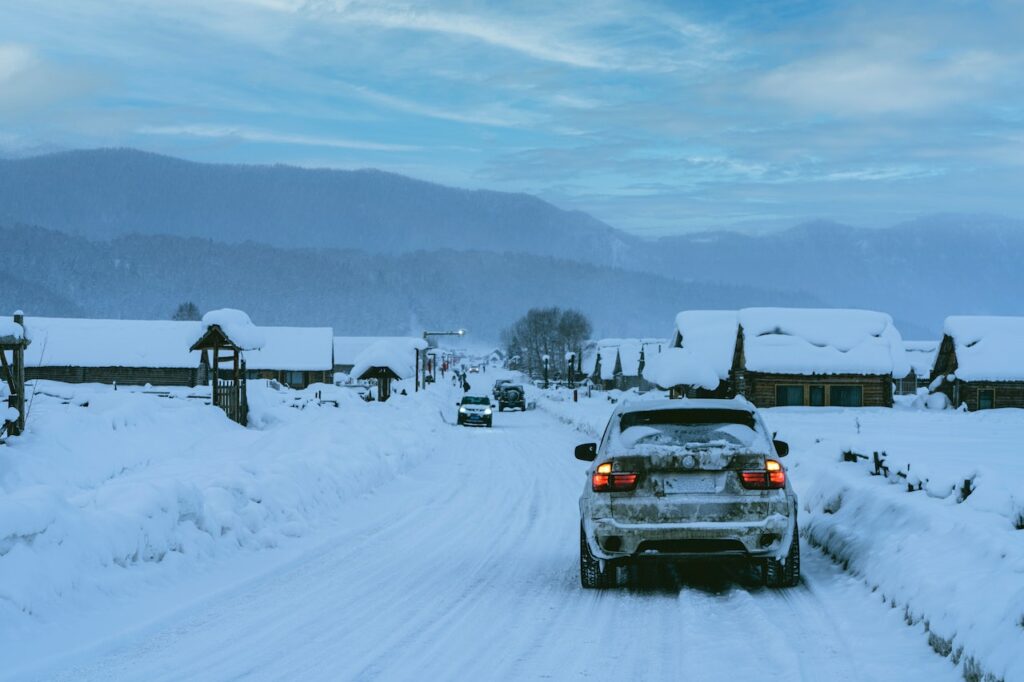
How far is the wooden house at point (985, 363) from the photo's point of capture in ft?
192

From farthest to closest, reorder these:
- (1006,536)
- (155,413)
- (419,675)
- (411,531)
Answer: (155,413) < (411,531) < (1006,536) < (419,675)

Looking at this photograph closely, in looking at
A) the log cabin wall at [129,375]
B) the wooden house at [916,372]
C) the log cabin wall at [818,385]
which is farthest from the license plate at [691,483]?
the wooden house at [916,372]

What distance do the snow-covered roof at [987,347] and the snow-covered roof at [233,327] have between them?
39923mm

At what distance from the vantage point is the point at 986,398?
196 feet

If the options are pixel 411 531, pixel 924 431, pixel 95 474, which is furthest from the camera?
pixel 924 431

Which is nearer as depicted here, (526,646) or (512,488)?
(526,646)

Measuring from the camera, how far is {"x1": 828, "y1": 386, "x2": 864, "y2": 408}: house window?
56625 mm

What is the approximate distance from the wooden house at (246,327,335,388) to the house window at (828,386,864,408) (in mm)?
50880

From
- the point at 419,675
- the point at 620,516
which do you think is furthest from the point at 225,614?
the point at 620,516

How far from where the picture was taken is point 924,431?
41938 millimetres

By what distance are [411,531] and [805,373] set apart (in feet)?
147

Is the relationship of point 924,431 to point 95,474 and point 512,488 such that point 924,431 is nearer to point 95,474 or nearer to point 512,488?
point 512,488

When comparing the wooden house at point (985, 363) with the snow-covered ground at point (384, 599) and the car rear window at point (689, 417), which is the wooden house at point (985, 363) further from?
the car rear window at point (689, 417)

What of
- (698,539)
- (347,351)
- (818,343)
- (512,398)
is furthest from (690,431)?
(347,351)
